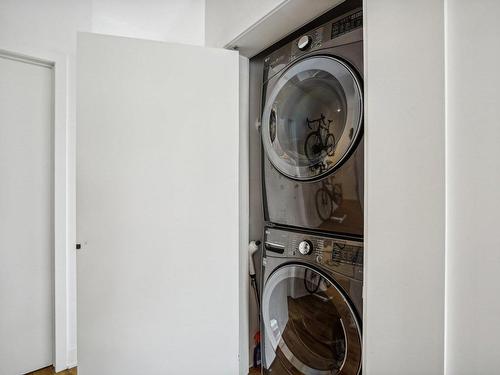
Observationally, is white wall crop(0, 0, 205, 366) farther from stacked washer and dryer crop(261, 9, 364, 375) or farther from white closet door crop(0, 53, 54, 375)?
stacked washer and dryer crop(261, 9, 364, 375)

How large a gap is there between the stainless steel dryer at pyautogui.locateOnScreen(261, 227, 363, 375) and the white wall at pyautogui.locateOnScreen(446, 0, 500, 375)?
1.09ft

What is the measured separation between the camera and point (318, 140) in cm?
108

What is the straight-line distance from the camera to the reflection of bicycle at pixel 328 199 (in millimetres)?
988

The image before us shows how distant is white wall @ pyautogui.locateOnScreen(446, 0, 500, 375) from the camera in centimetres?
53

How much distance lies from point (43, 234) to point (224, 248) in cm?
113

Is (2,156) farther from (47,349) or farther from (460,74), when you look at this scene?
(460,74)

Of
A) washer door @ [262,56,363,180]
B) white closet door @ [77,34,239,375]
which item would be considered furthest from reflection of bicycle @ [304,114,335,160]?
white closet door @ [77,34,239,375]

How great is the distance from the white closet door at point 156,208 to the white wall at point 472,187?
0.94 meters

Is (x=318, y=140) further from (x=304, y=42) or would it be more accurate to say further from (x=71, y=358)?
(x=71, y=358)

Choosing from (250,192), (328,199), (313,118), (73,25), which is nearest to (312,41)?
(313,118)

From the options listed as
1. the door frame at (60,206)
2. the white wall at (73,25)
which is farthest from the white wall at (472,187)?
the door frame at (60,206)

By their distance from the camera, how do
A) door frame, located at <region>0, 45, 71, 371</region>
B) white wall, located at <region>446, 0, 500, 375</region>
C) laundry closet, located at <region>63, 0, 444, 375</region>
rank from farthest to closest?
door frame, located at <region>0, 45, 71, 371</region> < laundry closet, located at <region>63, 0, 444, 375</region> < white wall, located at <region>446, 0, 500, 375</region>

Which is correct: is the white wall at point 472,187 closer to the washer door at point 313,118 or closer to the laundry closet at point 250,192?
the laundry closet at point 250,192

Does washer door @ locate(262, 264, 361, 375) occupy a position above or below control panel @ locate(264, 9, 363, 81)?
below
